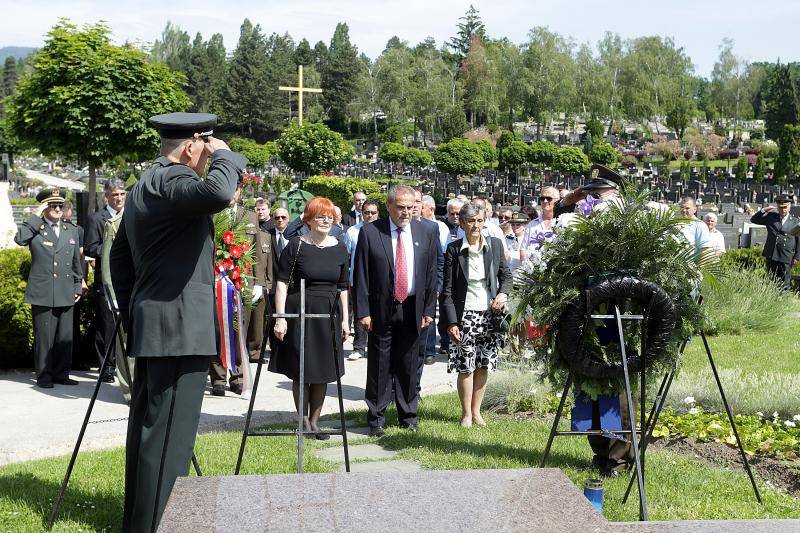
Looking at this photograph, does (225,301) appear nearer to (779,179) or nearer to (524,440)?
(524,440)

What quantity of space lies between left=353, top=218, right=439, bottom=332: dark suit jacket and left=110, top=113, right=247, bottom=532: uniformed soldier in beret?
3115 millimetres

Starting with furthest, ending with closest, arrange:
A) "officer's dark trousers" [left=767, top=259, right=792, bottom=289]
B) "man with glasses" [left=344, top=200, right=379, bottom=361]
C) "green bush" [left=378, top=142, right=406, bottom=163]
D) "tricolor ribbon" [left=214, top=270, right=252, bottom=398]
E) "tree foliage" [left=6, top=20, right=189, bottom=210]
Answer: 1. "green bush" [left=378, top=142, right=406, bottom=163]
2. "tree foliage" [left=6, top=20, right=189, bottom=210]
3. "officer's dark trousers" [left=767, top=259, right=792, bottom=289]
4. "man with glasses" [left=344, top=200, right=379, bottom=361]
5. "tricolor ribbon" [left=214, top=270, right=252, bottom=398]

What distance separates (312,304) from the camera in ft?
23.9

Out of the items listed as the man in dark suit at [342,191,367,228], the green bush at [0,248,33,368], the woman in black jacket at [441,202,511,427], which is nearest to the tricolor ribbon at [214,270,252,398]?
the woman in black jacket at [441,202,511,427]

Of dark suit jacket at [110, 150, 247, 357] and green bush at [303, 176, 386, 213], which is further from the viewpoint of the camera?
green bush at [303, 176, 386, 213]

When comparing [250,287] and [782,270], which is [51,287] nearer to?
[250,287]

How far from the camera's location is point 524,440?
23.4 ft

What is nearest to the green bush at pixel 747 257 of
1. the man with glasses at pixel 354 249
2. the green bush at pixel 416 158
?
the man with glasses at pixel 354 249

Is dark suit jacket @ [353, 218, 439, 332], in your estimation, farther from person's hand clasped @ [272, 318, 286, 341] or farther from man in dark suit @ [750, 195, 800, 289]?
man in dark suit @ [750, 195, 800, 289]

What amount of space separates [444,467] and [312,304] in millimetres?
1722

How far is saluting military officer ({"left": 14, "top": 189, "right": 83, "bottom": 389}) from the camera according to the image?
30.9 ft

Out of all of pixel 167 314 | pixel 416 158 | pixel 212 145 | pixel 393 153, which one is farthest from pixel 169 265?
pixel 393 153

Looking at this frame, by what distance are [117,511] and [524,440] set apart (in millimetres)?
3191

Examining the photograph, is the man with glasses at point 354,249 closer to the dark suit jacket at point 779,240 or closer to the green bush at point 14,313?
the green bush at point 14,313
